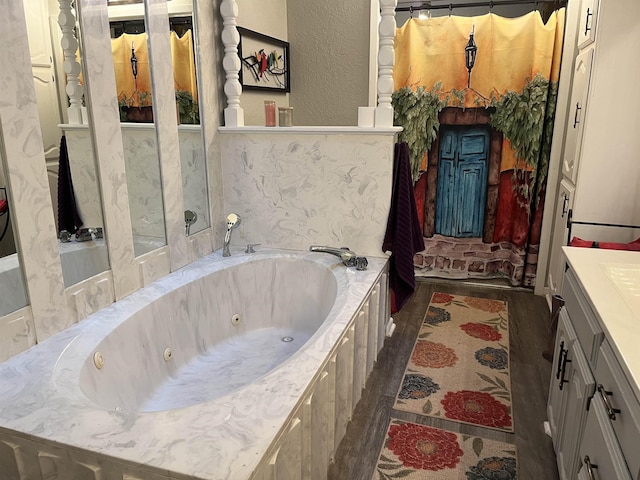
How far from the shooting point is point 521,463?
1893 millimetres

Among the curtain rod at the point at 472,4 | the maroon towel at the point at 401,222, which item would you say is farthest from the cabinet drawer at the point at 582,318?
the curtain rod at the point at 472,4

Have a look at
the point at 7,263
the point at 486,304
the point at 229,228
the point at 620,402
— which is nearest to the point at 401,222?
the point at 229,228

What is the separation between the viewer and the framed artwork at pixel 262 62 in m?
2.86

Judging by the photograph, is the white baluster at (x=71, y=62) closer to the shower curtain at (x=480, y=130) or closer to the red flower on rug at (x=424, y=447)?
the red flower on rug at (x=424, y=447)

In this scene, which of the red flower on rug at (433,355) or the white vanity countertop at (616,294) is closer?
the white vanity countertop at (616,294)

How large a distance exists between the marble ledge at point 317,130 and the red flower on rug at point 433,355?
123 centimetres

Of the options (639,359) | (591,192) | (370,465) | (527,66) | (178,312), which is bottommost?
(370,465)

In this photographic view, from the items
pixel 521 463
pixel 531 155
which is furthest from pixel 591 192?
pixel 521 463

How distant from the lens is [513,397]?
2.33 m

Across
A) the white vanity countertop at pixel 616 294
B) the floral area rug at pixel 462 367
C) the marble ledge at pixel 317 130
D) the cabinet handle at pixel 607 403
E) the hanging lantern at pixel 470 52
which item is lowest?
the floral area rug at pixel 462 367

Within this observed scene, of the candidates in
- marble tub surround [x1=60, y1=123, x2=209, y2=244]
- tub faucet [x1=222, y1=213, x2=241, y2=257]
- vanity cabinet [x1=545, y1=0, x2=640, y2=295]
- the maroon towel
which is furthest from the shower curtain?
marble tub surround [x1=60, y1=123, x2=209, y2=244]

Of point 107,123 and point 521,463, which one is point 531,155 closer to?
point 521,463

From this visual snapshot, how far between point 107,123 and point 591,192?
241 cm

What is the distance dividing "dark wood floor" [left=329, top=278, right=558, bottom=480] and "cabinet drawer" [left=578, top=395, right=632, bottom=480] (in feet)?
1.81
